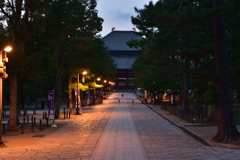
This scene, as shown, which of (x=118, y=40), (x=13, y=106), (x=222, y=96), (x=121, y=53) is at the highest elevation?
(x=118, y=40)

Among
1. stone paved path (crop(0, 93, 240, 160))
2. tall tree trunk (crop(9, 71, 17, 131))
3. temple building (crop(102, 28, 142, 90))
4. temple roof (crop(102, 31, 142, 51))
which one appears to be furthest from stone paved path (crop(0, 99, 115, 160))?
temple roof (crop(102, 31, 142, 51))

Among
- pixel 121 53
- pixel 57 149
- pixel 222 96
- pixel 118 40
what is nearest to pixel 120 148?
pixel 57 149

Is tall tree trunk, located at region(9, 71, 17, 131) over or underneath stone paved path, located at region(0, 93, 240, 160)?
over

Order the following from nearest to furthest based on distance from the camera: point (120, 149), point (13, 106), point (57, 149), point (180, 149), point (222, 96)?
point (180, 149) < point (120, 149) < point (57, 149) < point (222, 96) < point (13, 106)

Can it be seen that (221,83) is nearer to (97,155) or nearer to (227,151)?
(227,151)

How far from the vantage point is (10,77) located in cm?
1853

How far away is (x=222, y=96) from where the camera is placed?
13953 millimetres

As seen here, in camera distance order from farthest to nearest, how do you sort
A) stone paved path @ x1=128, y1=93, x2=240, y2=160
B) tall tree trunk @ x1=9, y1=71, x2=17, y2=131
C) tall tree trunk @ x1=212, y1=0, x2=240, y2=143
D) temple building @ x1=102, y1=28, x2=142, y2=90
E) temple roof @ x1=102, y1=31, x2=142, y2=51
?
temple roof @ x1=102, y1=31, x2=142, y2=51 < temple building @ x1=102, y1=28, x2=142, y2=90 < tall tree trunk @ x1=9, y1=71, x2=17, y2=131 < tall tree trunk @ x1=212, y1=0, x2=240, y2=143 < stone paved path @ x1=128, y1=93, x2=240, y2=160

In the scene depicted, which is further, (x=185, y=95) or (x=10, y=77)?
(x=185, y=95)

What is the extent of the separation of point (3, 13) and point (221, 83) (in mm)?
14698

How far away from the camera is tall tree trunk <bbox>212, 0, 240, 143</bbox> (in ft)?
44.7

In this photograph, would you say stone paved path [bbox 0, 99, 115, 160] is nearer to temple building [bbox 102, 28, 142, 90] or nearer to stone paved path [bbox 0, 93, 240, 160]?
stone paved path [bbox 0, 93, 240, 160]

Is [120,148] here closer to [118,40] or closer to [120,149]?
[120,149]

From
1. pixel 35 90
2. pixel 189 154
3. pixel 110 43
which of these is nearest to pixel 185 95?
pixel 189 154
